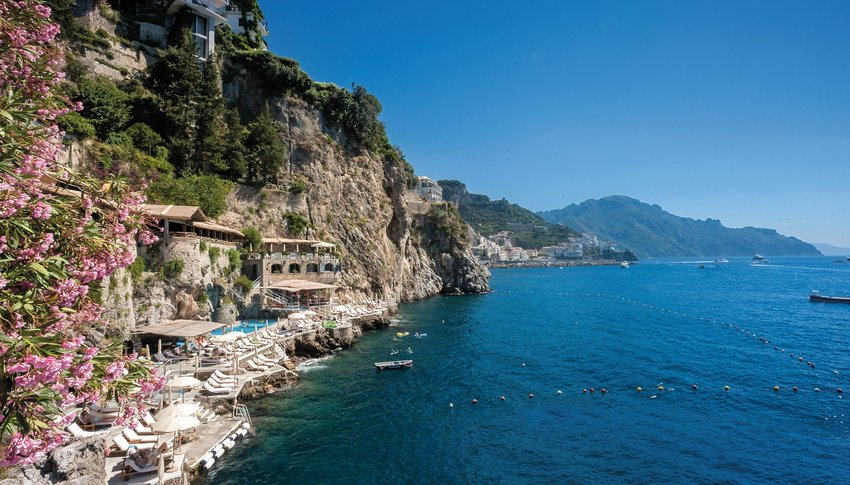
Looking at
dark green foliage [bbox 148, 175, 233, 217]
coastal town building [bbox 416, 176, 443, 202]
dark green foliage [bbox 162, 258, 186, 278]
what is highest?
coastal town building [bbox 416, 176, 443, 202]

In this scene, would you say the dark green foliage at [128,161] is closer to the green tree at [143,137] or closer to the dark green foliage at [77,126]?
the dark green foliage at [77,126]

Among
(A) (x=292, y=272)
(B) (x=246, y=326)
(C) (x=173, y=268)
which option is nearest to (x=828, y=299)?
(A) (x=292, y=272)

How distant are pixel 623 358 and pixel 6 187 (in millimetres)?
37633

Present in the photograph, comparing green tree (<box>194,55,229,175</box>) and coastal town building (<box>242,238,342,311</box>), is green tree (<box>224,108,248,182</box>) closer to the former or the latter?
green tree (<box>194,55,229,175</box>)

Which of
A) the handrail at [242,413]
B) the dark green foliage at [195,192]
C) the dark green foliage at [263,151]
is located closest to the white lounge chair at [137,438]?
the handrail at [242,413]

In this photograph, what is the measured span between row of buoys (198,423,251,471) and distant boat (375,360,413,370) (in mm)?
11691

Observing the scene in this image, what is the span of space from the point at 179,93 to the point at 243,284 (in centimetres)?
2098

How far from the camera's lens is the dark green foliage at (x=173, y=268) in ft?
93.7

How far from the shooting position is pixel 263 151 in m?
46.0

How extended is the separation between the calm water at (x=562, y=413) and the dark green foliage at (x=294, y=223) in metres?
15.5

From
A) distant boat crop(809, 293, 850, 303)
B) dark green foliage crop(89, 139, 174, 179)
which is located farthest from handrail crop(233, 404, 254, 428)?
distant boat crop(809, 293, 850, 303)

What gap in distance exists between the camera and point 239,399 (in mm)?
23000

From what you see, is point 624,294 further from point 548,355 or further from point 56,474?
point 56,474

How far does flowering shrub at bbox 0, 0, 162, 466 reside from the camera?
480 centimetres
